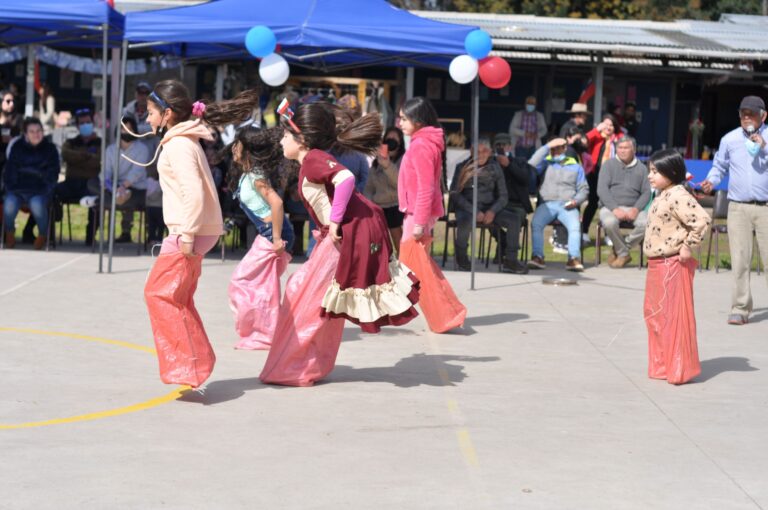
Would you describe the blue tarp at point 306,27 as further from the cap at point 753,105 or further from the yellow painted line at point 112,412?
the yellow painted line at point 112,412

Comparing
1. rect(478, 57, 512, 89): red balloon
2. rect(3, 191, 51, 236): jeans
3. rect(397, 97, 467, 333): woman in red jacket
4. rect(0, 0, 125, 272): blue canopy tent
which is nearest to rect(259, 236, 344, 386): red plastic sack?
rect(397, 97, 467, 333): woman in red jacket

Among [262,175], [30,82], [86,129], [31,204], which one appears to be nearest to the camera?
[262,175]

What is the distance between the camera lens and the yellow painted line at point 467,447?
19.4 ft

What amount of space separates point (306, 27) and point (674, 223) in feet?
18.7

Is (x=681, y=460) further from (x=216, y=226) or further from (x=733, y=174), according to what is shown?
(x=733, y=174)

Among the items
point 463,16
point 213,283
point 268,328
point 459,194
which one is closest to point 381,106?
point 463,16

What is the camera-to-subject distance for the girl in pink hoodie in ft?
22.2

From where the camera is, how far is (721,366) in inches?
346

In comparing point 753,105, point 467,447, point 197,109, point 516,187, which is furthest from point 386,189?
point 467,447

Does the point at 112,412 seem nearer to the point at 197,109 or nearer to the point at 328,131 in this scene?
the point at 197,109

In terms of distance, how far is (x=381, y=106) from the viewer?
24359 millimetres

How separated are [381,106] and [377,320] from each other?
17512 millimetres

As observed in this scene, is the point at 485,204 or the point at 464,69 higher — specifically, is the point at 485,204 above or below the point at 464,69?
below

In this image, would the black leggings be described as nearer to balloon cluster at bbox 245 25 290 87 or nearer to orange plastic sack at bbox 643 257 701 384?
balloon cluster at bbox 245 25 290 87
